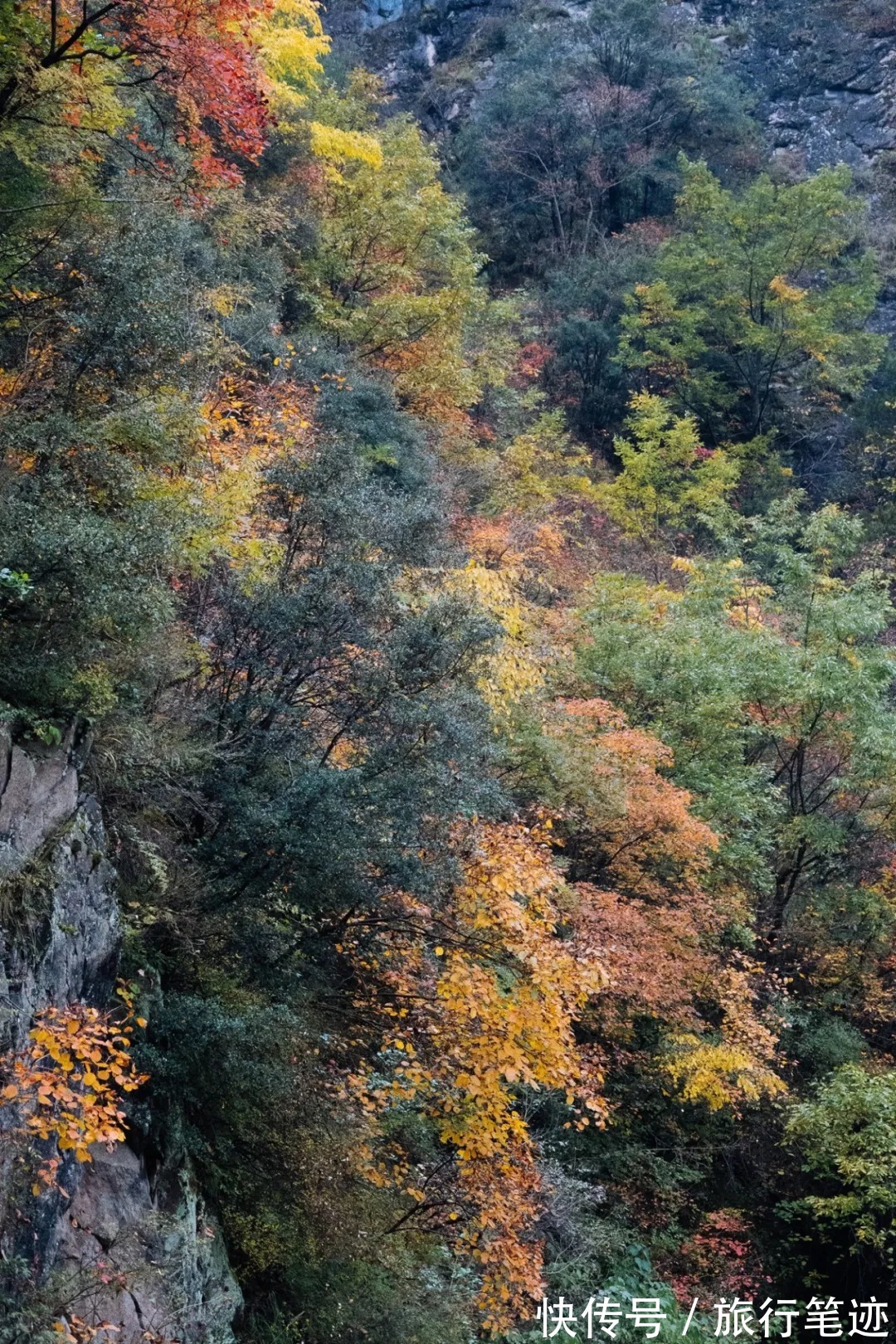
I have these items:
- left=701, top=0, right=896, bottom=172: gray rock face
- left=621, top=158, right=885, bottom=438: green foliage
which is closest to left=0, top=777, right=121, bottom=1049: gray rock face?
left=621, top=158, right=885, bottom=438: green foliage

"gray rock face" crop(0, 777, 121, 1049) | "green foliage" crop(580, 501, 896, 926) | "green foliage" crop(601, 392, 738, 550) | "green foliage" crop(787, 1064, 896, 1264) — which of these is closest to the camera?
"gray rock face" crop(0, 777, 121, 1049)

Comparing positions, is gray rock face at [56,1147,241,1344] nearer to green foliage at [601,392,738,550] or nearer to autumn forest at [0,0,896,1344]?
autumn forest at [0,0,896,1344]

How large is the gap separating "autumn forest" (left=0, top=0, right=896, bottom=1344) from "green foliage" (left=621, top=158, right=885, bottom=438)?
9.90m

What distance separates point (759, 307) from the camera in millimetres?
30141

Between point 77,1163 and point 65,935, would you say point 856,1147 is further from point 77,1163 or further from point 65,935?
point 65,935

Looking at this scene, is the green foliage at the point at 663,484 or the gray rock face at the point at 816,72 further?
the gray rock face at the point at 816,72

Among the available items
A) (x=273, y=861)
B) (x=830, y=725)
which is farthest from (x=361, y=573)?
(x=830, y=725)

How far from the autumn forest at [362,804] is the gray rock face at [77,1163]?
0.17 ft

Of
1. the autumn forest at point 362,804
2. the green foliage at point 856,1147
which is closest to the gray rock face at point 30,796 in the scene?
the autumn forest at point 362,804

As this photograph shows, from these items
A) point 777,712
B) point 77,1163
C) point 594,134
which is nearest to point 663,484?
point 777,712

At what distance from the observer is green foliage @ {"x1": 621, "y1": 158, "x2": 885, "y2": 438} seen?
2934cm

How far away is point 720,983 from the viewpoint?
520 inches

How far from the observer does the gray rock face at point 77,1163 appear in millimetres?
5785

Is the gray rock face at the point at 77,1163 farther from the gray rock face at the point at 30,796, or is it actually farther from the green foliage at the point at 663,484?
the green foliage at the point at 663,484
